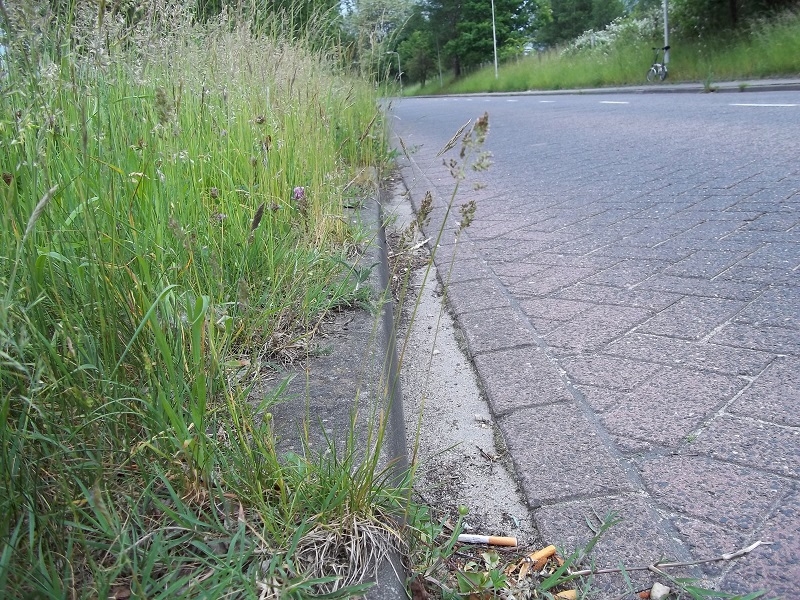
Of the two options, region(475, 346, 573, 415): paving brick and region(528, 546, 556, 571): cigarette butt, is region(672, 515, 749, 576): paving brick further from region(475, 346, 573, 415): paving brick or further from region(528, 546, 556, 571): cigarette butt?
Result: region(475, 346, 573, 415): paving brick

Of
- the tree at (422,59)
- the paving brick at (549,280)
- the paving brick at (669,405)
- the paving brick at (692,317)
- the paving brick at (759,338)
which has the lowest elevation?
the paving brick at (669,405)

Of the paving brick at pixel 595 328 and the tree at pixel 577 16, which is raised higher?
the tree at pixel 577 16

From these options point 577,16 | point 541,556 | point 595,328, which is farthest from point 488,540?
point 577,16

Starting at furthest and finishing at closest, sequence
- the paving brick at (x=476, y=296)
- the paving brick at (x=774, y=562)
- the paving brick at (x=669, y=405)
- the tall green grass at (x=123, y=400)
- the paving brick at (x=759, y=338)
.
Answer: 1. the paving brick at (x=476, y=296)
2. the paving brick at (x=759, y=338)
3. the paving brick at (x=669, y=405)
4. the paving brick at (x=774, y=562)
5. the tall green grass at (x=123, y=400)

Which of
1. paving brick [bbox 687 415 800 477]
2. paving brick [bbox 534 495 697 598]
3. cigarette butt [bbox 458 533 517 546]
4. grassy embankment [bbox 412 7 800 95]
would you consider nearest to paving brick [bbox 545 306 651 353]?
paving brick [bbox 687 415 800 477]

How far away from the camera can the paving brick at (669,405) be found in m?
1.74

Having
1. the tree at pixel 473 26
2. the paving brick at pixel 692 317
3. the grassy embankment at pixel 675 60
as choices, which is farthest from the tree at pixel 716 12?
the tree at pixel 473 26

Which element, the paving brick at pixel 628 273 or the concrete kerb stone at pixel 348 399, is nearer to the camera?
the concrete kerb stone at pixel 348 399

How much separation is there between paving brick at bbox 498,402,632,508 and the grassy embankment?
12545 millimetres

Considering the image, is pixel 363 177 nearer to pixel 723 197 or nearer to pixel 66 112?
pixel 723 197

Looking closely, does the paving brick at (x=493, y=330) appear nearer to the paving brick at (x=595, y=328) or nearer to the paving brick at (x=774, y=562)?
the paving brick at (x=595, y=328)

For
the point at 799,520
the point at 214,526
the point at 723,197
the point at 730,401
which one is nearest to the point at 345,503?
the point at 214,526

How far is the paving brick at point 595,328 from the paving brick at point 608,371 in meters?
0.09

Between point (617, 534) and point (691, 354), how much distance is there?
949mm
